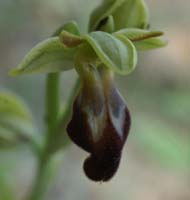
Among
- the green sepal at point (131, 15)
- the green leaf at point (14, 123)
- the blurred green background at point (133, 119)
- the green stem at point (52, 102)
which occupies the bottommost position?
the blurred green background at point (133, 119)

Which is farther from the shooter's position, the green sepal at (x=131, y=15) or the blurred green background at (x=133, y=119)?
the blurred green background at (x=133, y=119)

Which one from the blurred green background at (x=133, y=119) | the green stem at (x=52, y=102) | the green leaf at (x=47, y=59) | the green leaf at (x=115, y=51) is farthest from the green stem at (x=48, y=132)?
the blurred green background at (x=133, y=119)

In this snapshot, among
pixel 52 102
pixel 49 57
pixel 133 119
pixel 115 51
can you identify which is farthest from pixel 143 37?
pixel 133 119

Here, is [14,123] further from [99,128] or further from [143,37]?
[143,37]

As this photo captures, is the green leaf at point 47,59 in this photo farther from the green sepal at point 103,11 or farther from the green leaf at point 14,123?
the green leaf at point 14,123

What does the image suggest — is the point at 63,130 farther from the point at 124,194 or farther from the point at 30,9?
the point at 30,9

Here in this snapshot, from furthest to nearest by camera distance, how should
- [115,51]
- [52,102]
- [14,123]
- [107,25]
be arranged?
1. [14,123]
2. [52,102]
3. [107,25]
4. [115,51]
